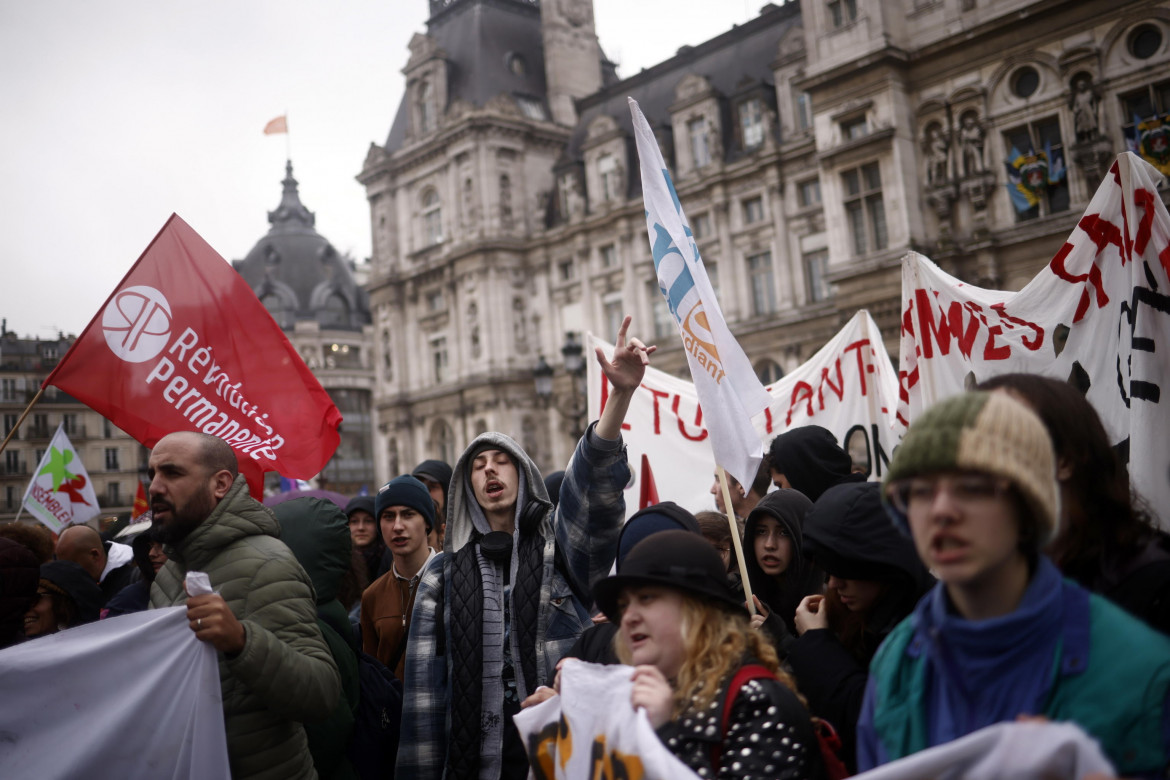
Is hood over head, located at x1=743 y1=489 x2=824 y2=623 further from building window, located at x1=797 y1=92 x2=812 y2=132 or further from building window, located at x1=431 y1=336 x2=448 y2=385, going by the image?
building window, located at x1=431 y1=336 x2=448 y2=385

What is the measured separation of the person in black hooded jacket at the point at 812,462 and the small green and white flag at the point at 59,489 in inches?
484

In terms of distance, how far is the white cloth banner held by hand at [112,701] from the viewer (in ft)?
11.3

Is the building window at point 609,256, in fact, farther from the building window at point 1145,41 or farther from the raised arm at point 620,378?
the raised arm at point 620,378

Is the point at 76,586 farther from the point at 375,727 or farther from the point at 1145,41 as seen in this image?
the point at 1145,41

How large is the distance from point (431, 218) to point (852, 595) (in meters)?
39.9

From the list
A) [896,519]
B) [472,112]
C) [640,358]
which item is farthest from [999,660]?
[472,112]

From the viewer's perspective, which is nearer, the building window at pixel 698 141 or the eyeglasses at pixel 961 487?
the eyeglasses at pixel 961 487

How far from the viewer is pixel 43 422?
70938 millimetres

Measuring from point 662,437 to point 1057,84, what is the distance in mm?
15827

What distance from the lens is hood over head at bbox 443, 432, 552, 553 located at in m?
4.16

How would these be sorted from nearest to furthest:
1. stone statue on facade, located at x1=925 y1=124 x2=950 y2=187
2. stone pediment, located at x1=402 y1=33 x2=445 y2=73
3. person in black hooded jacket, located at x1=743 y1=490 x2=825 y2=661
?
1. person in black hooded jacket, located at x1=743 y1=490 x2=825 y2=661
2. stone statue on facade, located at x1=925 y1=124 x2=950 y2=187
3. stone pediment, located at x1=402 y1=33 x2=445 y2=73

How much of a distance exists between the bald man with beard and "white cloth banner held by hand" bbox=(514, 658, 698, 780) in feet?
16.0

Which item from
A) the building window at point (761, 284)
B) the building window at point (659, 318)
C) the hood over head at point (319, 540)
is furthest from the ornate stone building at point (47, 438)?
the hood over head at point (319, 540)

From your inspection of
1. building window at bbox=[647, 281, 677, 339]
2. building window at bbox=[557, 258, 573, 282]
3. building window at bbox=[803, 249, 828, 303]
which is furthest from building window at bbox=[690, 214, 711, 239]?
building window at bbox=[557, 258, 573, 282]
